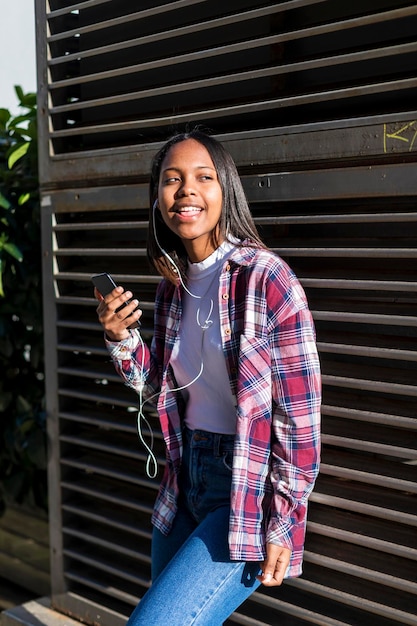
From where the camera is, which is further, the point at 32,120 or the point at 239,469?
the point at 32,120

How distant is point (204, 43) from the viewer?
10.6ft

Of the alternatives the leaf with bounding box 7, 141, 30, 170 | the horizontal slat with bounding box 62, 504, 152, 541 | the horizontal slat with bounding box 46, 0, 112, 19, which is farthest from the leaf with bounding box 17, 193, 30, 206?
the horizontal slat with bounding box 62, 504, 152, 541

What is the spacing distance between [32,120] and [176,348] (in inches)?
83.9

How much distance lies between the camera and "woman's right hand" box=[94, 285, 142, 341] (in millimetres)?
2559

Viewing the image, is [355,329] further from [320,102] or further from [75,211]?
[75,211]

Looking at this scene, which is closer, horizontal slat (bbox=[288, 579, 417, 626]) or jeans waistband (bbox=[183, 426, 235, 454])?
jeans waistband (bbox=[183, 426, 235, 454])

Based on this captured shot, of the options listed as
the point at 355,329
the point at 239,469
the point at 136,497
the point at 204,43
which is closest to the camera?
the point at 239,469

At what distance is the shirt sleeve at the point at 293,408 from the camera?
230 centimetres

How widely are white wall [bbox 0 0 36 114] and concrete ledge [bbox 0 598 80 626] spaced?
3434 mm

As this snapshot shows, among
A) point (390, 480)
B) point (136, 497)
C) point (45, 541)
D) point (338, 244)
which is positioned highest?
point (338, 244)

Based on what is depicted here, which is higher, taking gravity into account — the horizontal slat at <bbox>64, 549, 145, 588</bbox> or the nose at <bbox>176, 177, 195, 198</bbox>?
the nose at <bbox>176, 177, 195, 198</bbox>

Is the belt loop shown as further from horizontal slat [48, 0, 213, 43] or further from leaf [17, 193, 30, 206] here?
leaf [17, 193, 30, 206]

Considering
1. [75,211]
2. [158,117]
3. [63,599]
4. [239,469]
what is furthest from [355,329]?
[63,599]

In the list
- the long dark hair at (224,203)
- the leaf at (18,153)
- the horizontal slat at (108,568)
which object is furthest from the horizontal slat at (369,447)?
the leaf at (18,153)
